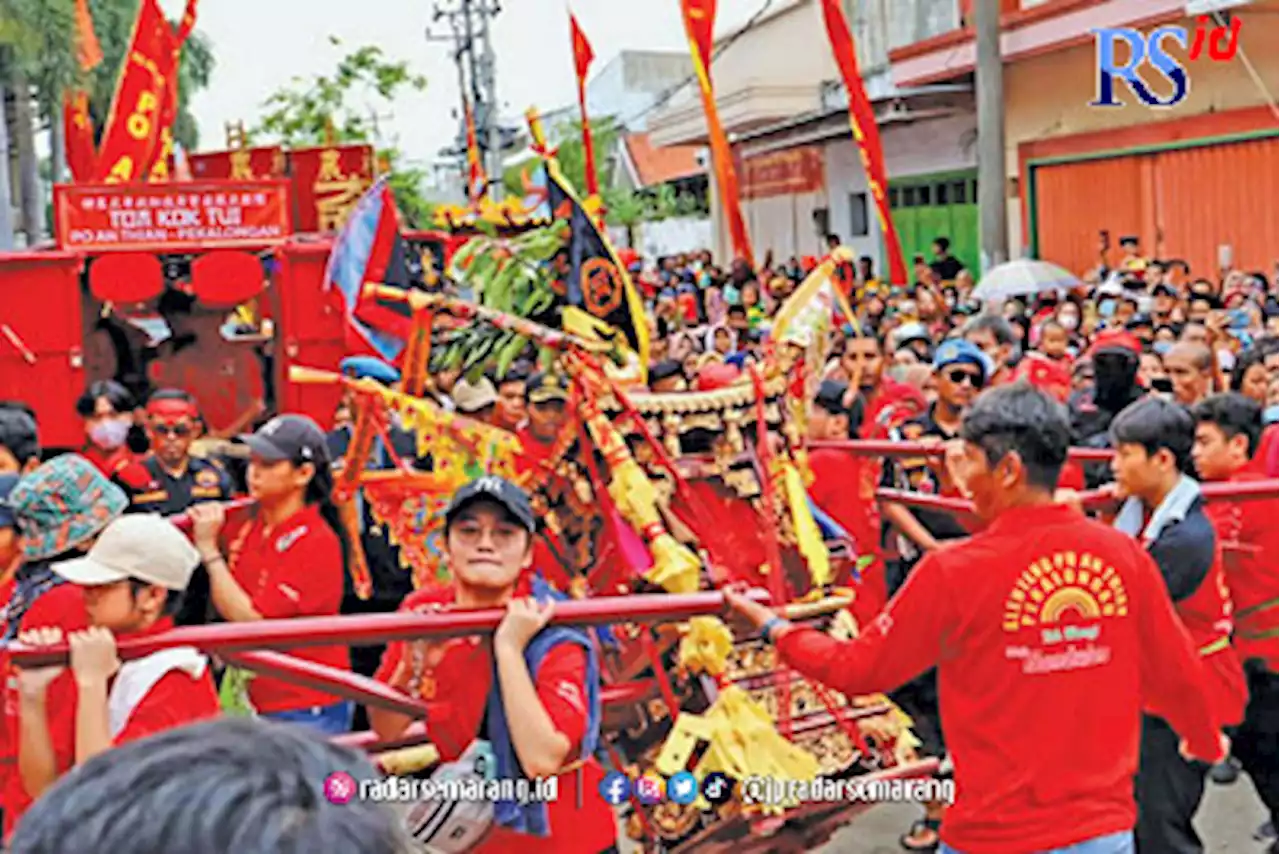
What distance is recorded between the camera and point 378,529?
18.7 feet

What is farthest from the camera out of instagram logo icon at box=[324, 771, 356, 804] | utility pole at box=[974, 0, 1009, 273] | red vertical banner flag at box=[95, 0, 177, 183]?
utility pole at box=[974, 0, 1009, 273]

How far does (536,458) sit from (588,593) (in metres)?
0.46

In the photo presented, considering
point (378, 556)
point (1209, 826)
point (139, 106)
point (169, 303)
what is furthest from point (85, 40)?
point (1209, 826)

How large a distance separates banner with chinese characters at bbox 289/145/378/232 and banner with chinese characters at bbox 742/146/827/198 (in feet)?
37.2

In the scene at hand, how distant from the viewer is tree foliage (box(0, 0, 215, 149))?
2356 centimetres

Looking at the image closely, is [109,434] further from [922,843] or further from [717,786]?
[922,843]

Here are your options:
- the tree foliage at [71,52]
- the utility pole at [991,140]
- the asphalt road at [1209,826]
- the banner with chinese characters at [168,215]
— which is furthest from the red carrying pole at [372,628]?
the tree foliage at [71,52]

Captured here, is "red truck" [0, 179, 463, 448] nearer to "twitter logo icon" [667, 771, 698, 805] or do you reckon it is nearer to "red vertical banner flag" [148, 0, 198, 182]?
"red vertical banner flag" [148, 0, 198, 182]

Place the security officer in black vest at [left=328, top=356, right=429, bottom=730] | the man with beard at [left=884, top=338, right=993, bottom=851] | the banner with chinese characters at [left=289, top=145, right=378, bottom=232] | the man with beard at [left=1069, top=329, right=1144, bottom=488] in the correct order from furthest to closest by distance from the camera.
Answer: the banner with chinese characters at [left=289, top=145, right=378, bottom=232]
the man with beard at [left=1069, top=329, right=1144, bottom=488]
the security officer in black vest at [left=328, top=356, right=429, bottom=730]
the man with beard at [left=884, top=338, right=993, bottom=851]

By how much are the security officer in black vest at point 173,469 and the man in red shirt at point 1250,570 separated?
3.58m

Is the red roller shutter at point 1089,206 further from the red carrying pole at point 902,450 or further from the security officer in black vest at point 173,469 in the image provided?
Result: the security officer in black vest at point 173,469

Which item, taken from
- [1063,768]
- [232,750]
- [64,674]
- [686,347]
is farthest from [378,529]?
[686,347]

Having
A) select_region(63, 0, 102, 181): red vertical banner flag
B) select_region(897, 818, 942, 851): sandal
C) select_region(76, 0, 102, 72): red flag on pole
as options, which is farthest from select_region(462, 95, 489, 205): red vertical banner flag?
select_region(76, 0, 102, 72): red flag on pole

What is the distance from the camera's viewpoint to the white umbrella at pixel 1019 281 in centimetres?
1347
